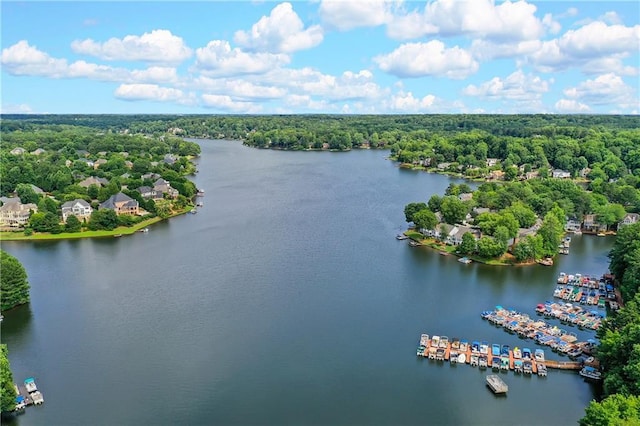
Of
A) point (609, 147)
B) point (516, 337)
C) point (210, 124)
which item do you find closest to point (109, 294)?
point (516, 337)

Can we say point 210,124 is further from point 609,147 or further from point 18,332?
point 18,332

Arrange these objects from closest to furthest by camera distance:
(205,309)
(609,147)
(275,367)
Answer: (275,367)
(205,309)
(609,147)

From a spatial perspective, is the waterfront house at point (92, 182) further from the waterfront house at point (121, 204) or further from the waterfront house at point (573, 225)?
the waterfront house at point (573, 225)

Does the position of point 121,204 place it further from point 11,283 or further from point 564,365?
point 564,365

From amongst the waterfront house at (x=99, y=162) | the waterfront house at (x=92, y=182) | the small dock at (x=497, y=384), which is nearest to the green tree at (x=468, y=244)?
the small dock at (x=497, y=384)

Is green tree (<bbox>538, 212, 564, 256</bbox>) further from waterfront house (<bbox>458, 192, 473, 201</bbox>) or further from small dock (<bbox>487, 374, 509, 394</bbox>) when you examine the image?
small dock (<bbox>487, 374, 509, 394</bbox>)
